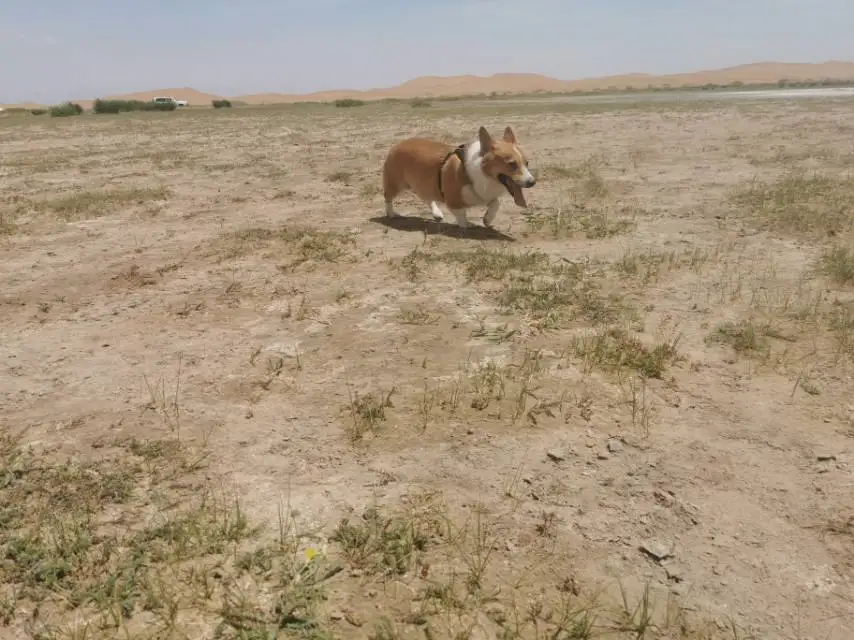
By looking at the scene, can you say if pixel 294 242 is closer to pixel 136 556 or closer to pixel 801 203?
pixel 136 556

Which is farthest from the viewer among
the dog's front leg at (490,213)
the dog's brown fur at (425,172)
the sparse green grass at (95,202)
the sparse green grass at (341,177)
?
the sparse green grass at (341,177)

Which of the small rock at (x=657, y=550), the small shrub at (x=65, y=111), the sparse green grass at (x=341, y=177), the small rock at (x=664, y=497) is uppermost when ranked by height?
the small shrub at (x=65, y=111)

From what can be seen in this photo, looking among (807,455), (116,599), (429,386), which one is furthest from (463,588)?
(807,455)

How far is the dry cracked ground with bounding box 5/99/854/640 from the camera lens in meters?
2.19

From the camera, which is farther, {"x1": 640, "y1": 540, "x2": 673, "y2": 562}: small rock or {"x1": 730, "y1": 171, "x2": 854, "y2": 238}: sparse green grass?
{"x1": 730, "y1": 171, "x2": 854, "y2": 238}: sparse green grass

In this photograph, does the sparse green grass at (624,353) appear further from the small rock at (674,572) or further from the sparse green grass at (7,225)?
the sparse green grass at (7,225)

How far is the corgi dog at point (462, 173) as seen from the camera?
6570 mm

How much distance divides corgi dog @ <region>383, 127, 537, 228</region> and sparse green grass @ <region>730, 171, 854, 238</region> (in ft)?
10.1

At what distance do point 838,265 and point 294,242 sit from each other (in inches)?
211

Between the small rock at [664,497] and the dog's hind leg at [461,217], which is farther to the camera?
the dog's hind leg at [461,217]

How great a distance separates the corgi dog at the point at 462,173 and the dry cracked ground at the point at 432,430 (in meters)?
0.45

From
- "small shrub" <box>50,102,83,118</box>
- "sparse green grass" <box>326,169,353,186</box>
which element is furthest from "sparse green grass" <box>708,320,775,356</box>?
"small shrub" <box>50,102,83,118</box>

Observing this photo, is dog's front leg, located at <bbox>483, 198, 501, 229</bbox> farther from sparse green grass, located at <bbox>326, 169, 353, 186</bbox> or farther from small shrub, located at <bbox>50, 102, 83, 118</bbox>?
small shrub, located at <bbox>50, 102, 83, 118</bbox>

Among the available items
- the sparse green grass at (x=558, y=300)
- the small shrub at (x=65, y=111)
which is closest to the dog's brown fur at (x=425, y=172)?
the sparse green grass at (x=558, y=300)
